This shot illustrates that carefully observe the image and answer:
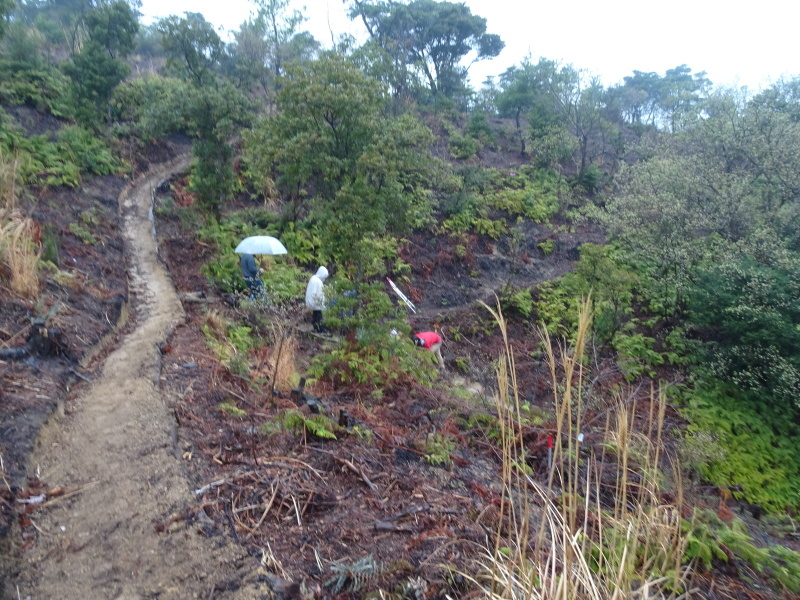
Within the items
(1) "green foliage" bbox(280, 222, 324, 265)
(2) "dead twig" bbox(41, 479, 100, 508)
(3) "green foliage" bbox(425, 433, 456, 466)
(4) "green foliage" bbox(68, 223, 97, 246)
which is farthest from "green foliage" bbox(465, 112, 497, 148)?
(2) "dead twig" bbox(41, 479, 100, 508)

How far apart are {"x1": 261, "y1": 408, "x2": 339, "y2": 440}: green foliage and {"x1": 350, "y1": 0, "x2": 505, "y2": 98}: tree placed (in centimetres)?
→ 2719

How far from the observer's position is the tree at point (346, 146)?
30.4ft

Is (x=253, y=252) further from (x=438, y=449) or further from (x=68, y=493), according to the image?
(x=68, y=493)

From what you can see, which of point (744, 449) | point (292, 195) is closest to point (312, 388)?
point (744, 449)

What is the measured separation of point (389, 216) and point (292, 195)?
256 inches

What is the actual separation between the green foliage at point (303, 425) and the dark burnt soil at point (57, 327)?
180 cm

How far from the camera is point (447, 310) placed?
14469mm

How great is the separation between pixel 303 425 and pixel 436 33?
31.6 metres

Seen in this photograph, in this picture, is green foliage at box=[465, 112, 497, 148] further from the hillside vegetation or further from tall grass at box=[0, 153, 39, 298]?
tall grass at box=[0, 153, 39, 298]

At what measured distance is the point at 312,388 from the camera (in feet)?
22.0

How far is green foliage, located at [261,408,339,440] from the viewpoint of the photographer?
15.0 ft

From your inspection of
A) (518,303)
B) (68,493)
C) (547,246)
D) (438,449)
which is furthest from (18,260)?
(547,246)

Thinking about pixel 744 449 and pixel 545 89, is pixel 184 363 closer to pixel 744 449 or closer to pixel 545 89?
pixel 744 449

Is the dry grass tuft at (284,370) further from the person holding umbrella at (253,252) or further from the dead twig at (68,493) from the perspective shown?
the person holding umbrella at (253,252)
